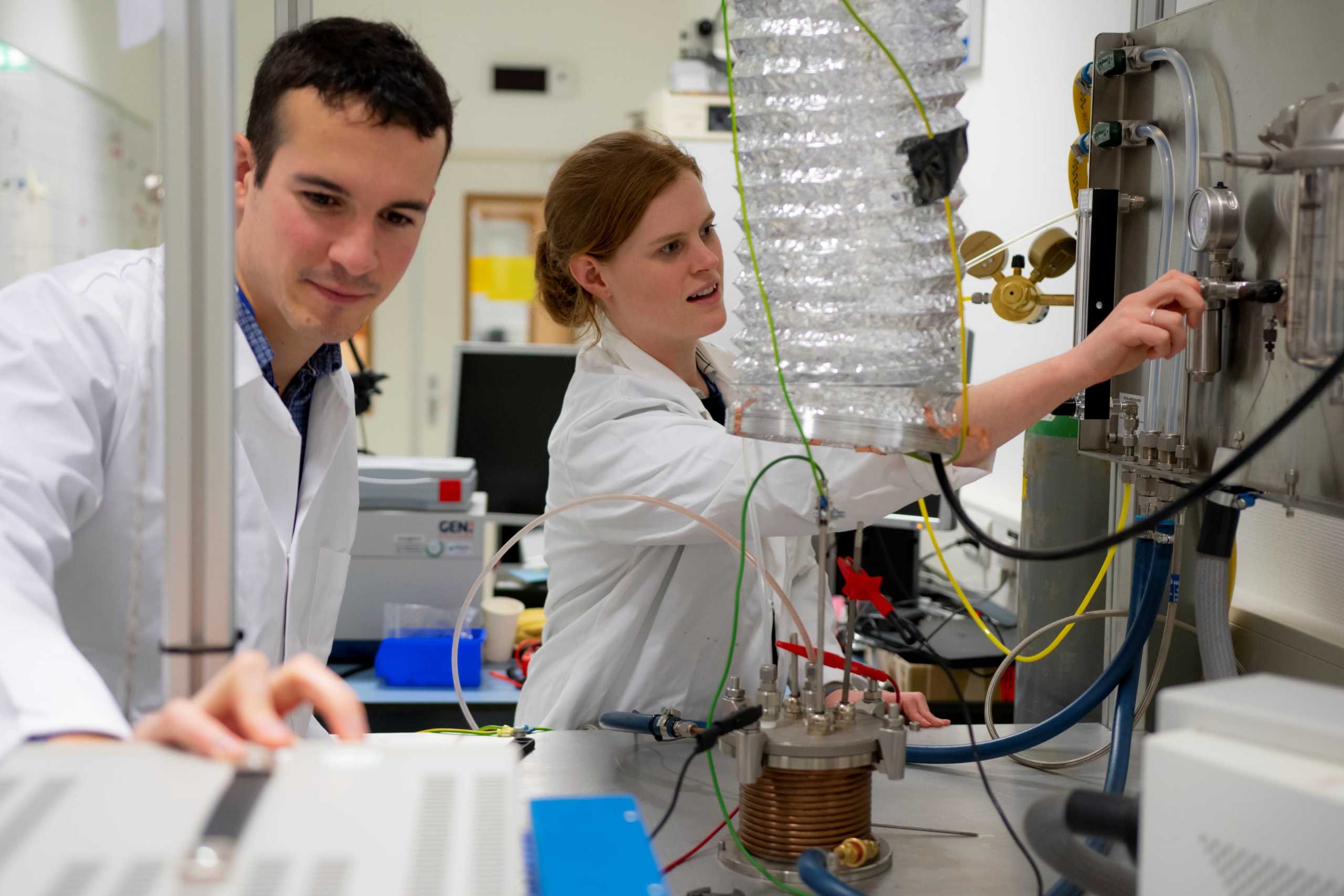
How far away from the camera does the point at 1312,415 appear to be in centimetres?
109

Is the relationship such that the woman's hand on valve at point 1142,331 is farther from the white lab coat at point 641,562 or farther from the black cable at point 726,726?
the black cable at point 726,726

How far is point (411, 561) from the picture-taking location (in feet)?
8.55

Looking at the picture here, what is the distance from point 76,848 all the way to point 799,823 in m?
0.66

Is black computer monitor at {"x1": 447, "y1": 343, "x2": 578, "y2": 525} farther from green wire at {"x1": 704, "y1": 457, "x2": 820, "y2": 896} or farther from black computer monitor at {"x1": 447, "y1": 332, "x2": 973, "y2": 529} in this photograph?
green wire at {"x1": 704, "y1": 457, "x2": 820, "y2": 896}

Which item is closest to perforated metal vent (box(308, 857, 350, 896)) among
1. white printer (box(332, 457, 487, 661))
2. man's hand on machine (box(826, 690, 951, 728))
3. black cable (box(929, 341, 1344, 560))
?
black cable (box(929, 341, 1344, 560))

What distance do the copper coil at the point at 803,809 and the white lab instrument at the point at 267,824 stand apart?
48 centimetres

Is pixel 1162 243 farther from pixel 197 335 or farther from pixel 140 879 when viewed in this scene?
pixel 140 879

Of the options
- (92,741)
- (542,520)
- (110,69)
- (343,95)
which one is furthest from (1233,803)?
(110,69)

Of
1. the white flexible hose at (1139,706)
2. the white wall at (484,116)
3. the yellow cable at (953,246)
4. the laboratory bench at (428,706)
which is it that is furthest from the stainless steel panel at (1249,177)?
the white wall at (484,116)

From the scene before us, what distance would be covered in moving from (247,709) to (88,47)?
172 cm

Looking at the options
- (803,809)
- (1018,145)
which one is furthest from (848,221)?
(1018,145)

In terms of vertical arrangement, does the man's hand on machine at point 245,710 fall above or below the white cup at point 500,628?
above

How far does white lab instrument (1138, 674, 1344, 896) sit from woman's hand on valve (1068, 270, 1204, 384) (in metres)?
0.53

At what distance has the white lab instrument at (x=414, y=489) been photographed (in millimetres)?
2586
